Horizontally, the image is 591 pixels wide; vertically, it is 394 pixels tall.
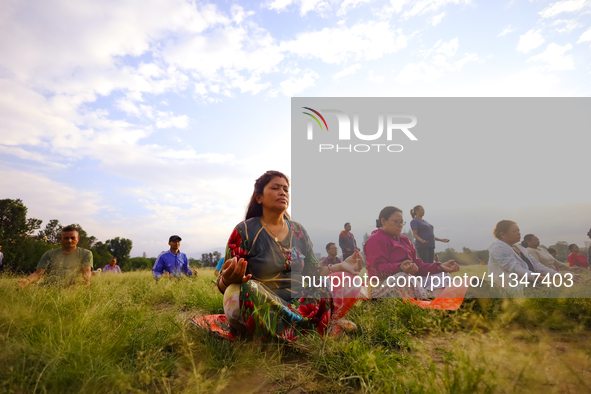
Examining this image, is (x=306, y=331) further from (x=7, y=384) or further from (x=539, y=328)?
(x=539, y=328)

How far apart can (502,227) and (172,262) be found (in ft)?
23.8

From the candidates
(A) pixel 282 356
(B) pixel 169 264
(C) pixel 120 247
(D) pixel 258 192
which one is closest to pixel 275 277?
(A) pixel 282 356

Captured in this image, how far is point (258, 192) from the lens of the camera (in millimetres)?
2869

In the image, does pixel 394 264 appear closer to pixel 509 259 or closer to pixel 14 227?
pixel 509 259

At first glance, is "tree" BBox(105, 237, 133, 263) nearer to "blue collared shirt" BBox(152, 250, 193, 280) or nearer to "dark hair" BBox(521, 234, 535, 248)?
"blue collared shirt" BBox(152, 250, 193, 280)

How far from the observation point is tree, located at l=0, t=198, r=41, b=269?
1692 centimetres

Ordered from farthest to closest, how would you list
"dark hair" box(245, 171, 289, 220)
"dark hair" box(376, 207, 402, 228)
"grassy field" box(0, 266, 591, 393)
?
"dark hair" box(376, 207, 402, 228), "dark hair" box(245, 171, 289, 220), "grassy field" box(0, 266, 591, 393)

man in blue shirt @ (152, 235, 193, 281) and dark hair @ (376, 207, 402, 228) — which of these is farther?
man in blue shirt @ (152, 235, 193, 281)

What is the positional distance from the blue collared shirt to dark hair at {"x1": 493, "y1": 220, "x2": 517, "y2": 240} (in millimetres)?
6726

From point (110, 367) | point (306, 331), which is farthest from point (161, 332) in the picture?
point (306, 331)

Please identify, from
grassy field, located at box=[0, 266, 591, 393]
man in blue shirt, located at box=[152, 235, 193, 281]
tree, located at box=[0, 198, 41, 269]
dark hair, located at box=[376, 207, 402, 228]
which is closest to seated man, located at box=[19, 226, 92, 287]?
grassy field, located at box=[0, 266, 591, 393]

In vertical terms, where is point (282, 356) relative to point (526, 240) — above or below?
below

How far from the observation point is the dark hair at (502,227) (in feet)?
12.9

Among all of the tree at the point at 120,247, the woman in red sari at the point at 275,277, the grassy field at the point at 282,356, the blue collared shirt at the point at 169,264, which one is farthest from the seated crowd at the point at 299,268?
the tree at the point at 120,247
